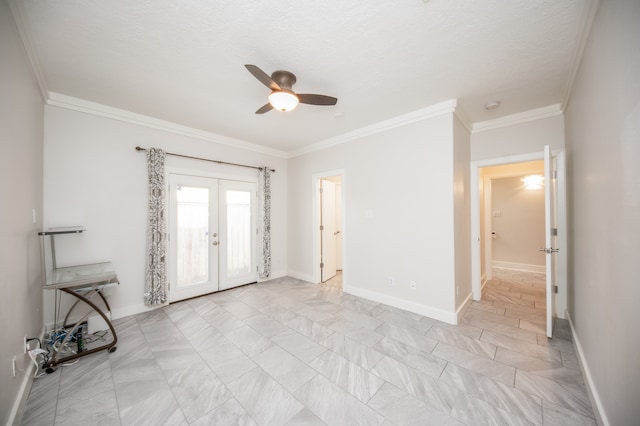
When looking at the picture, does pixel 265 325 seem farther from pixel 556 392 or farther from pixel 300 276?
pixel 556 392

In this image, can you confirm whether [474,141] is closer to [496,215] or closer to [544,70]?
[544,70]

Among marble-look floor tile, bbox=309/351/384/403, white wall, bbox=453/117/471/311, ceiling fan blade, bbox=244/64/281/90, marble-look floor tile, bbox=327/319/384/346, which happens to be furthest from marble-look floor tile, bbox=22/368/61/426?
white wall, bbox=453/117/471/311

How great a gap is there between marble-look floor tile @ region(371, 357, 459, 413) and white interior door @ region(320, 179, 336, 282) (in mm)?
2796

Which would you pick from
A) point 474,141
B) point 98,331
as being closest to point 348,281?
point 474,141

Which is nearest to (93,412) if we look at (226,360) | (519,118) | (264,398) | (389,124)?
(226,360)

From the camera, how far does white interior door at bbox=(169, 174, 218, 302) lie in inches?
146

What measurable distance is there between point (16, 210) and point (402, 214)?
12.9ft

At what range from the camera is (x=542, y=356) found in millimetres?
2279

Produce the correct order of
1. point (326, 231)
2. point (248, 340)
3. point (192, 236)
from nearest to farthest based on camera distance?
point (248, 340), point (192, 236), point (326, 231)

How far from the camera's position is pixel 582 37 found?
1.89 m

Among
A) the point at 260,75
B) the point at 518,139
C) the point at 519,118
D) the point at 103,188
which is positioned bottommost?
the point at 103,188

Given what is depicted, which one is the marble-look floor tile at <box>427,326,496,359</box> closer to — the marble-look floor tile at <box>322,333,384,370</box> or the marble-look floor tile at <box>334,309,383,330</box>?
the marble-look floor tile at <box>334,309,383,330</box>

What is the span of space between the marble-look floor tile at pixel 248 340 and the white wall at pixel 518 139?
400 cm

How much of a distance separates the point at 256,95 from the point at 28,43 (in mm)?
1861
